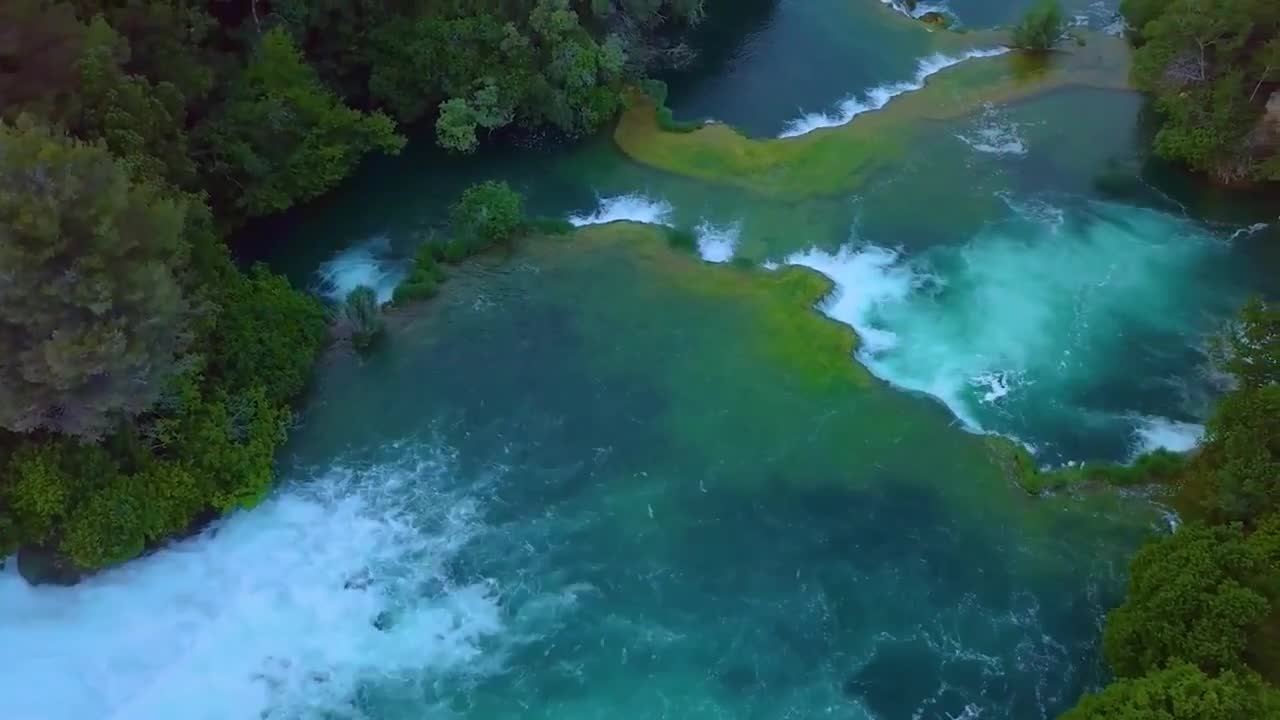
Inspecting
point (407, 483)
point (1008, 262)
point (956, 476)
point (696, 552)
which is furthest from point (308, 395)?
point (1008, 262)

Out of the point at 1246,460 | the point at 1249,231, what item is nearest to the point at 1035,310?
the point at 1246,460

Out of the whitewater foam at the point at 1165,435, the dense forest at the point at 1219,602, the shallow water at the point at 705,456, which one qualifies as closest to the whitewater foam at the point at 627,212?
the shallow water at the point at 705,456

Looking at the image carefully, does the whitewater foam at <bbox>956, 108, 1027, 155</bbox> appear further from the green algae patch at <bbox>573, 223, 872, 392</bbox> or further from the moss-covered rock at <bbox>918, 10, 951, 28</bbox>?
the green algae patch at <bbox>573, 223, 872, 392</bbox>

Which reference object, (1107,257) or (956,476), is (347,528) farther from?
(1107,257)

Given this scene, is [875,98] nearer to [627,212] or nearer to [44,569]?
[627,212]

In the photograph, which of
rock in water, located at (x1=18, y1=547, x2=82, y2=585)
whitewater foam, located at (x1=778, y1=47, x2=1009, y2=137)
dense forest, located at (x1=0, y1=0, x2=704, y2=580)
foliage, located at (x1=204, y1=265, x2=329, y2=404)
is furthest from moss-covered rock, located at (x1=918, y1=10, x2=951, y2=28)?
rock in water, located at (x1=18, y1=547, x2=82, y2=585)
